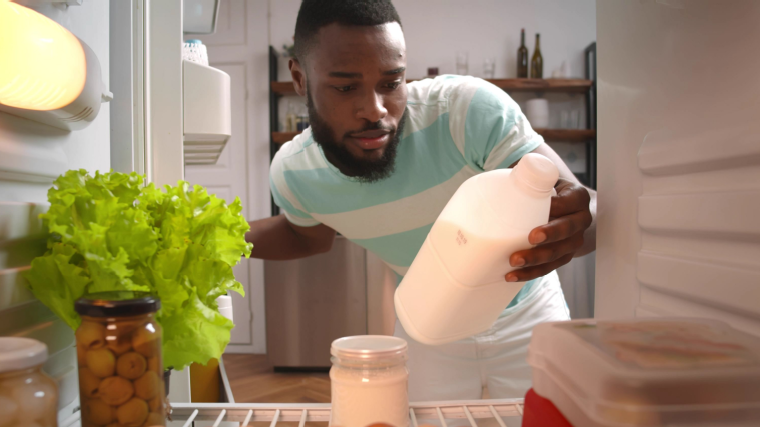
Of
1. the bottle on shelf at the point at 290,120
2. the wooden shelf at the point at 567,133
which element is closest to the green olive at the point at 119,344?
the bottle on shelf at the point at 290,120

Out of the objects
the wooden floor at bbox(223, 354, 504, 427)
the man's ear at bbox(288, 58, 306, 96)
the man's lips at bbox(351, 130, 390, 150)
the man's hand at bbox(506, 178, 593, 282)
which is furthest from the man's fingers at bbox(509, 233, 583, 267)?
the wooden floor at bbox(223, 354, 504, 427)

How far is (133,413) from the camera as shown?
42cm

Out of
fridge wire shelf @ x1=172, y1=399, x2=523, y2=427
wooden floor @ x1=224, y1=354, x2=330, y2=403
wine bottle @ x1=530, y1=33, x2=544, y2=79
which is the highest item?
wine bottle @ x1=530, y1=33, x2=544, y2=79

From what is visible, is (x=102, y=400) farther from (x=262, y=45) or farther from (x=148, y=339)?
(x=262, y=45)

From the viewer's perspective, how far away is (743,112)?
1.35 ft

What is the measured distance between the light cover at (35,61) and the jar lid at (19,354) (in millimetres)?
214

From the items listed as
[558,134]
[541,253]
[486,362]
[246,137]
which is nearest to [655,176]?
[541,253]

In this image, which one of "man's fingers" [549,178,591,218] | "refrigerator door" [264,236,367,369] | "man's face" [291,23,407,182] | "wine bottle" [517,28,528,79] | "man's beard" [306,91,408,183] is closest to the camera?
"man's fingers" [549,178,591,218]

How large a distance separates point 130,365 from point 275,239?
92 cm

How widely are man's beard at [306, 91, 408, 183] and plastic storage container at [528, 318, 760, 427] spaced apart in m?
0.71

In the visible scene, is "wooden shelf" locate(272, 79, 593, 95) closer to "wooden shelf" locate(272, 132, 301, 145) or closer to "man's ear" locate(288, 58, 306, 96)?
"wooden shelf" locate(272, 132, 301, 145)

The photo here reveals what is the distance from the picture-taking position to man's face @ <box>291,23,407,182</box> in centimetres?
96

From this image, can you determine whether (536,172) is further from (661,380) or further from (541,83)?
(541,83)

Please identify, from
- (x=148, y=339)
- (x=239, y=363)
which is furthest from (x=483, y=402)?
(x=239, y=363)
